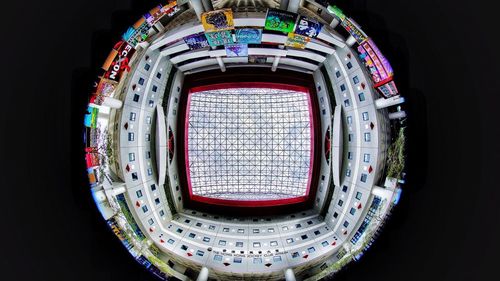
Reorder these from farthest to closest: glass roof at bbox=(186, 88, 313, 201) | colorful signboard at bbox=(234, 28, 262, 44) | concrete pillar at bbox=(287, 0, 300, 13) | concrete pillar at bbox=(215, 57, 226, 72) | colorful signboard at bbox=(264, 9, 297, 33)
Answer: glass roof at bbox=(186, 88, 313, 201) → concrete pillar at bbox=(215, 57, 226, 72) → colorful signboard at bbox=(234, 28, 262, 44) → colorful signboard at bbox=(264, 9, 297, 33) → concrete pillar at bbox=(287, 0, 300, 13)

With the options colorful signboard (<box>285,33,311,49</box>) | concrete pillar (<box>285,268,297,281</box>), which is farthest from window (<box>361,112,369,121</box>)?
concrete pillar (<box>285,268,297,281</box>)

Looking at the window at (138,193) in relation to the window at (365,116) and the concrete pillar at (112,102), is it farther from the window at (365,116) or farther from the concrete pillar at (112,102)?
the window at (365,116)

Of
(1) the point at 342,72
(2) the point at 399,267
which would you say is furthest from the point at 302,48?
(2) the point at 399,267

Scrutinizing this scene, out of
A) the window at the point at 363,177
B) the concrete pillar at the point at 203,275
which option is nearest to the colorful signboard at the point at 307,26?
the window at the point at 363,177

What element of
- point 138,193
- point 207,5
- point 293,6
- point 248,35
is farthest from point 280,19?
point 138,193

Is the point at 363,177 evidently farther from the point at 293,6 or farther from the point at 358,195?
the point at 293,6

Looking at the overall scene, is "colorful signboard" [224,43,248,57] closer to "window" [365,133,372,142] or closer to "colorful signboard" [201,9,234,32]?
"colorful signboard" [201,9,234,32]
